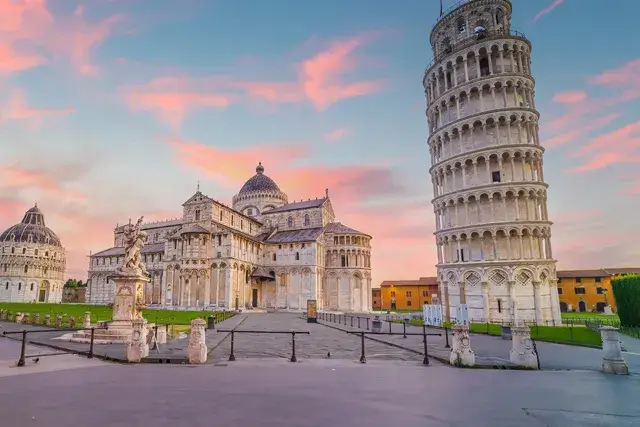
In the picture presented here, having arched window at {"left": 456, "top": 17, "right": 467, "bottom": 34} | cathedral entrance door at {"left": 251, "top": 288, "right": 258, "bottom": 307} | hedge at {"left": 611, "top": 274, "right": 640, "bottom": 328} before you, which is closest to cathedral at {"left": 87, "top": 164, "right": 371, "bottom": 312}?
cathedral entrance door at {"left": 251, "top": 288, "right": 258, "bottom": 307}

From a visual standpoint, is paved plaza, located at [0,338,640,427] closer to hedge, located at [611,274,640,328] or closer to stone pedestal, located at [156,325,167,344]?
stone pedestal, located at [156,325,167,344]

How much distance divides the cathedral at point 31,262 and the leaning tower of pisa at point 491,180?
122m

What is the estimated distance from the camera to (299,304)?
62.6 meters

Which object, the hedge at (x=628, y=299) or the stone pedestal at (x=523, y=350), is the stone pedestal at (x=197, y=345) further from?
the hedge at (x=628, y=299)

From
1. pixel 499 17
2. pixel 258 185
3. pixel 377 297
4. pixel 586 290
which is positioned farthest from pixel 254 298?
pixel 586 290

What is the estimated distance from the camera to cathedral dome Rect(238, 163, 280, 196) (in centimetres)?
8199

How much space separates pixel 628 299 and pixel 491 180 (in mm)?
15370

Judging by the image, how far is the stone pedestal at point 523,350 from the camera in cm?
1213

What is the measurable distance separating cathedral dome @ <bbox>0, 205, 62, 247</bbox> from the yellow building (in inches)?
5664

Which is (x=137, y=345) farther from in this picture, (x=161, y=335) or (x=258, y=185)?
(x=258, y=185)

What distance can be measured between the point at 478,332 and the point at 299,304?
3970 cm

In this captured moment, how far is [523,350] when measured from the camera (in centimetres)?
1236

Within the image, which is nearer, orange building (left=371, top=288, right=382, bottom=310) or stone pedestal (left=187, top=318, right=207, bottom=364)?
stone pedestal (left=187, top=318, right=207, bottom=364)

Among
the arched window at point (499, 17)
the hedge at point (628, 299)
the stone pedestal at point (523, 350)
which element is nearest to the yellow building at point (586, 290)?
the hedge at point (628, 299)
